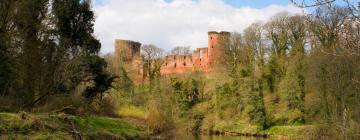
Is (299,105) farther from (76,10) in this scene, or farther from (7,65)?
(7,65)

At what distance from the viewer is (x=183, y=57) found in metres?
68.6

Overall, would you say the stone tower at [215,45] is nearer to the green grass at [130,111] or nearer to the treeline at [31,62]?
the green grass at [130,111]

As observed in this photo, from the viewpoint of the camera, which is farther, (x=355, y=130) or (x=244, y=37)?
(x=244, y=37)

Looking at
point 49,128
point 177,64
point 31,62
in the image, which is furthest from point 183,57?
point 49,128

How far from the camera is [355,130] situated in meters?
20.6

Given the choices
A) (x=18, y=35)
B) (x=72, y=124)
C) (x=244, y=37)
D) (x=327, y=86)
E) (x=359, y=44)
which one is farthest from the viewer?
(x=244, y=37)

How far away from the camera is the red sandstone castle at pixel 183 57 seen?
6238 cm

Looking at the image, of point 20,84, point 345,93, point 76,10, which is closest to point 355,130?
point 345,93

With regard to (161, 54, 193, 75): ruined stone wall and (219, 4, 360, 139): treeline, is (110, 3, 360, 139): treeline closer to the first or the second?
(219, 4, 360, 139): treeline

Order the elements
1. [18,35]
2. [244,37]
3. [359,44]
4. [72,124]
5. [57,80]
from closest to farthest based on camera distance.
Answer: [359,44], [72,124], [18,35], [57,80], [244,37]

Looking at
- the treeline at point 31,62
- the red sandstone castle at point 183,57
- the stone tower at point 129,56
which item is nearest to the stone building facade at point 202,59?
the red sandstone castle at point 183,57

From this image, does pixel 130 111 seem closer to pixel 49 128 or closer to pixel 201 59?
pixel 201 59

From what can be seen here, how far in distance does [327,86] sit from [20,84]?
68.9 ft

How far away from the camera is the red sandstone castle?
62.4 metres
